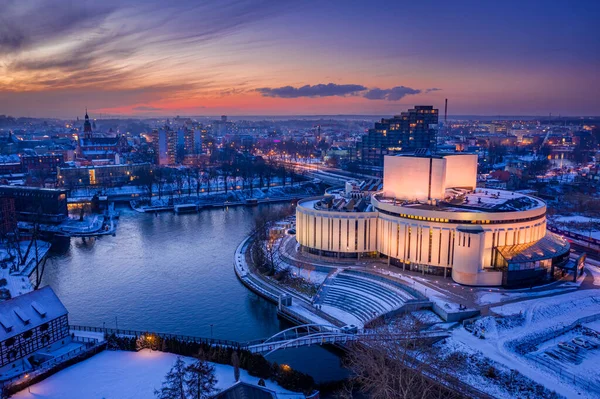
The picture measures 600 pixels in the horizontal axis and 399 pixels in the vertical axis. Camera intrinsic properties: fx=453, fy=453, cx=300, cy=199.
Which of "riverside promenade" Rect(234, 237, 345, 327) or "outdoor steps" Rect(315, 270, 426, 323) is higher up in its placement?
"outdoor steps" Rect(315, 270, 426, 323)

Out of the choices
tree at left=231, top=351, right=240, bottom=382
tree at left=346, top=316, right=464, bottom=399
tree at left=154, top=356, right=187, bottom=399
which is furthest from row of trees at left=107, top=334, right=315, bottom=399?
tree at left=346, top=316, right=464, bottom=399

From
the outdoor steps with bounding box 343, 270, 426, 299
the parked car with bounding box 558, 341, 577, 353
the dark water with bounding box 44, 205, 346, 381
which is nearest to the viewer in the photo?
the parked car with bounding box 558, 341, 577, 353

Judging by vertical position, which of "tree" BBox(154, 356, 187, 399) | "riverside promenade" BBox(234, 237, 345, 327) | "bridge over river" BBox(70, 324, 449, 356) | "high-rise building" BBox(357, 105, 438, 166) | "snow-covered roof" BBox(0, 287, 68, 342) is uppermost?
"high-rise building" BBox(357, 105, 438, 166)

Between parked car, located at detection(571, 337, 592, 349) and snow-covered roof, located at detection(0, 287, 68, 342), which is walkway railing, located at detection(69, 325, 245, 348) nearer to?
snow-covered roof, located at detection(0, 287, 68, 342)

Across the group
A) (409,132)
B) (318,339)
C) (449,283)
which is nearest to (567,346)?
(449,283)

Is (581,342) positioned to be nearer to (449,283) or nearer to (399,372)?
(449,283)

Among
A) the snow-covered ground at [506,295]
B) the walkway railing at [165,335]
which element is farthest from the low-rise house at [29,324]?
the snow-covered ground at [506,295]

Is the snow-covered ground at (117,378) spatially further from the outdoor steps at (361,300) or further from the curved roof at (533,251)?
the curved roof at (533,251)
